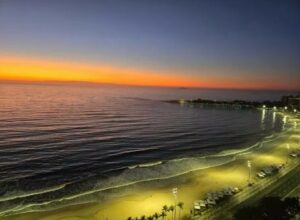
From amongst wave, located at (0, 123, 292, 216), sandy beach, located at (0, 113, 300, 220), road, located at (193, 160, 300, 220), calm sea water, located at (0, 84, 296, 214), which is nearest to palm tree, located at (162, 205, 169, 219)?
sandy beach, located at (0, 113, 300, 220)

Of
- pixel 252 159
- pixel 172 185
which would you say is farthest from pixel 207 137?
pixel 172 185

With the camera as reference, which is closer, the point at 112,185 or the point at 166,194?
the point at 166,194

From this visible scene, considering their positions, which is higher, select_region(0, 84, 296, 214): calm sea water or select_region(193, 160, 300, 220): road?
select_region(193, 160, 300, 220): road

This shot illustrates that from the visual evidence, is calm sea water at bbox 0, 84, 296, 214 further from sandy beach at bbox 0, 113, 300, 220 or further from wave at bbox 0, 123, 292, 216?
sandy beach at bbox 0, 113, 300, 220

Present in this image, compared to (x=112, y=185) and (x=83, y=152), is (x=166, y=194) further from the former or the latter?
(x=83, y=152)

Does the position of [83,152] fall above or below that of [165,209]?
below

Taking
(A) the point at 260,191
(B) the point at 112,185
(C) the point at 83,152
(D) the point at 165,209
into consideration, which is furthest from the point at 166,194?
(C) the point at 83,152

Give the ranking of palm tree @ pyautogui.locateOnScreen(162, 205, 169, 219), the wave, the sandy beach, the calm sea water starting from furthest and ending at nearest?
the calm sea water < the wave < the sandy beach < palm tree @ pyautogui.locateOnScreen(162, 205, 169, 219)

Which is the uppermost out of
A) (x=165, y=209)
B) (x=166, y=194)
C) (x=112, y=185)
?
(x=165, y=209)

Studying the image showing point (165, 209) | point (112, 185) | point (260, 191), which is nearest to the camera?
→ point (165, 209)

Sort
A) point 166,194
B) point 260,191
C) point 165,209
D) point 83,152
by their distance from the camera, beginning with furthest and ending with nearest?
point 83,152 < point 166,194 < point 260,191 < point 165,209
